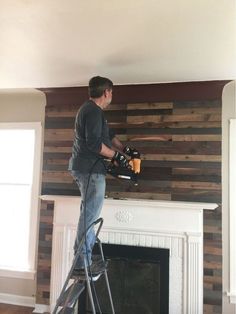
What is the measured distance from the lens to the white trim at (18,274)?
349cm

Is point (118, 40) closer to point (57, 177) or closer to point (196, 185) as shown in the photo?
point (196, 185)

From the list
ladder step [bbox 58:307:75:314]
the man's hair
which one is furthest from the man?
ladder step [bbox 58:307:75:314]

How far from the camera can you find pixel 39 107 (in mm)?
3672

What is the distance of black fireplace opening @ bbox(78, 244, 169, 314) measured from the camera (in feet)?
9.56

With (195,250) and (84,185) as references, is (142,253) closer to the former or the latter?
(195,250)

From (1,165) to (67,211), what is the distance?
3.98ft

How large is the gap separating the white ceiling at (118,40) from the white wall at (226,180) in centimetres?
36

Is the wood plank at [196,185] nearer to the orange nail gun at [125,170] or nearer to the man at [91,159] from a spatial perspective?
the orange nail gun at [125,170]

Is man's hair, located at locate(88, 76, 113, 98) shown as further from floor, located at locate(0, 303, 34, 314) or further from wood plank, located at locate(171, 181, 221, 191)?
floor, located at locate(0, 303, 34, 314)

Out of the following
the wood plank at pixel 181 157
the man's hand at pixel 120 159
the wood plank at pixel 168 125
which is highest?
the wood plank at pixel 168 125

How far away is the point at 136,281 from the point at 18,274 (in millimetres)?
1519

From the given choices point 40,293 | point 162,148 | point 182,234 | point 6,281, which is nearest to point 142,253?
point 182,234

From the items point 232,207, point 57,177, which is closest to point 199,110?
point 232,207

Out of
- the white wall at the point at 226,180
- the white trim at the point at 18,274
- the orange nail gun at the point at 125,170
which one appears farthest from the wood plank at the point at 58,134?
the white wall at the point at 226,180
